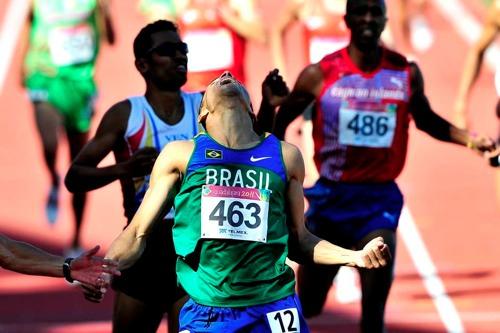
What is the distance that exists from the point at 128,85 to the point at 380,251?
1418cm

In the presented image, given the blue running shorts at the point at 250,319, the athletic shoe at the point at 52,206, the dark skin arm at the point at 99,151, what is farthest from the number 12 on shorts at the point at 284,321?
the athletic shoe at the point at 52,206

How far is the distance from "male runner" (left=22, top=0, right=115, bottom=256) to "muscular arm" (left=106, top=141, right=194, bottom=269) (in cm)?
614

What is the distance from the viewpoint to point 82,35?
12.9m

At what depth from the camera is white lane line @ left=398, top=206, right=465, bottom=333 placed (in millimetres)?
10766

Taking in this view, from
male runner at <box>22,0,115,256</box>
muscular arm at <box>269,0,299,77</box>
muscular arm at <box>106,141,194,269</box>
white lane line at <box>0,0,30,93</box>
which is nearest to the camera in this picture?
muscular arm at <box>106,141,194,269</box>

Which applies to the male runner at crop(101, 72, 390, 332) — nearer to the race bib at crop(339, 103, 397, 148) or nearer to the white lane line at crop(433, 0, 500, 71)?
the race bib at crop(339, 103, 397, 148)

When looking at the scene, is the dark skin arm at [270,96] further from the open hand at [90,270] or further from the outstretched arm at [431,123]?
the open hand at [90,270]

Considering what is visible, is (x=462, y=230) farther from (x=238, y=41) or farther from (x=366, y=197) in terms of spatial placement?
(x=366, y=197)

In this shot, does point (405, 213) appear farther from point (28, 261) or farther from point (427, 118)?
point (28, 261)

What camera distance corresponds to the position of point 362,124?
8711mm

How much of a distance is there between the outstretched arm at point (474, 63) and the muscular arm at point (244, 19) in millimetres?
1912

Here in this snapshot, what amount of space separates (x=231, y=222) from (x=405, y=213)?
8.25m

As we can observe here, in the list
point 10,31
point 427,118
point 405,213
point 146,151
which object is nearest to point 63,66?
point 405,213

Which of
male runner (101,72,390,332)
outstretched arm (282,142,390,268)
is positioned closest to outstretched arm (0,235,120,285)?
male runner (101,72,390,332)
